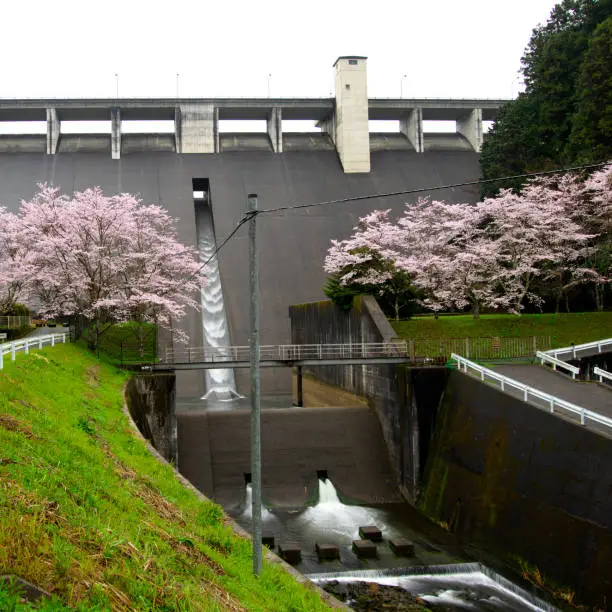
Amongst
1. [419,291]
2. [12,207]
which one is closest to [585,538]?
[419,291]

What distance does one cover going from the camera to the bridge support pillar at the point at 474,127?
54406 mm

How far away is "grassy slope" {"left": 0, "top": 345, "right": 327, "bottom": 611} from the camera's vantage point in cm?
548

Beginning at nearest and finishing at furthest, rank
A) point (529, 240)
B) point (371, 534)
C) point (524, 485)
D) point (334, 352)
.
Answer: point (524, 485) → point (371, 534) → point (334, 352) → point (529, 240)

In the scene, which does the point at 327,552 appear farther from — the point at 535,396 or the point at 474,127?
the point at 474,127

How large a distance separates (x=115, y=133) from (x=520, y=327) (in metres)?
33.6

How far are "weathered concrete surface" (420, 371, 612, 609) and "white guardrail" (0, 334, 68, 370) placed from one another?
11.7 m

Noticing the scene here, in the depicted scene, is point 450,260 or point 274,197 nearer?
point 450,260

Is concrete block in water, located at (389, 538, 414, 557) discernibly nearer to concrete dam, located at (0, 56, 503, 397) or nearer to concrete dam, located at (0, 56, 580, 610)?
concrete dam, located at (0, 56, 580, 610)

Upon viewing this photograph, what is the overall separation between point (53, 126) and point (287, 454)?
122 ft

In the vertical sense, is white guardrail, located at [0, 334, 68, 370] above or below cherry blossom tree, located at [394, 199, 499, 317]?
Answer: below

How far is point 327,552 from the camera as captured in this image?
53.5 feet

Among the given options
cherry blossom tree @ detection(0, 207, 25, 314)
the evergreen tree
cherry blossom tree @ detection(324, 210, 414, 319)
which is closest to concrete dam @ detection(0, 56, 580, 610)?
cherry blossom tree @ detection(324, 210, 414, 319)

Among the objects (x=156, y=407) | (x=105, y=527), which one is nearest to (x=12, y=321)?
(x=156, y=407)

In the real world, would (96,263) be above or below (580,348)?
above
